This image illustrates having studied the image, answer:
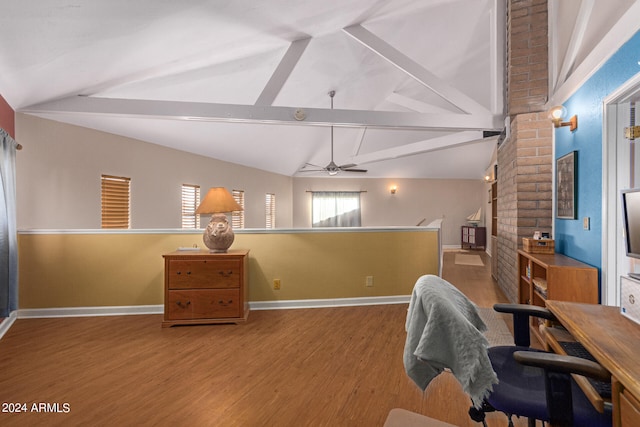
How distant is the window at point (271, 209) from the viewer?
301 inches

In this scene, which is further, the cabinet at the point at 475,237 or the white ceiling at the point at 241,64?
the cabinet at the point at 475,237

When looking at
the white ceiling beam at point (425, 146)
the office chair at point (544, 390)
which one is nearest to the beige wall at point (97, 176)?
the white ceiling beam at point (425, 146)

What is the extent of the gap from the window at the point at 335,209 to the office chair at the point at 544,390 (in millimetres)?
7719

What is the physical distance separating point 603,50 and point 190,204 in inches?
203

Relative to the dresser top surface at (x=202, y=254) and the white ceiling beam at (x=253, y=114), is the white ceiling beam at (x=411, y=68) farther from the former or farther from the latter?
the dresser top surface at (x=202, y=254)

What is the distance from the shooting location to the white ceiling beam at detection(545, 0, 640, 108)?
1.85 metres

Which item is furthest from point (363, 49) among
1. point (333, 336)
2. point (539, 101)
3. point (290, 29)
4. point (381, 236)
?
point (333, 336)

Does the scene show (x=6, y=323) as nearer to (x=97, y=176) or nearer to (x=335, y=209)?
(x=97, y=176)

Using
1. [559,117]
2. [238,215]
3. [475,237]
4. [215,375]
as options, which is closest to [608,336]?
[215,375]

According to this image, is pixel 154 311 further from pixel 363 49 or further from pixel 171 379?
pixel 363 49

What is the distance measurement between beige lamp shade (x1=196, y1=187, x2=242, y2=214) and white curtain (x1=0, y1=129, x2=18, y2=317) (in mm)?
1504

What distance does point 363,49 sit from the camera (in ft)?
13.2

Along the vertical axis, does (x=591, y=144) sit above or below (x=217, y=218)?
above

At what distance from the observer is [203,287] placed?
2.97 m
